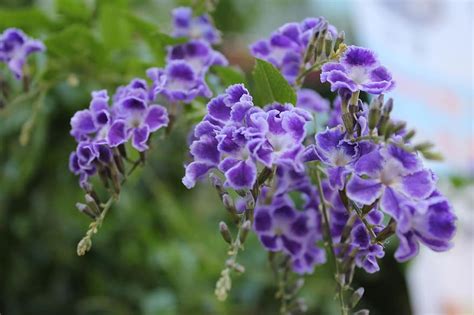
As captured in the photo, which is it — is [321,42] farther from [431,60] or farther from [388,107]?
[431,60]

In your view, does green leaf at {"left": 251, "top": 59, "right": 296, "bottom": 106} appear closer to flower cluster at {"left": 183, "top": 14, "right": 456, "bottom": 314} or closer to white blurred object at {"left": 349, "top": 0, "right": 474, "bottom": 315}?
flower cluster at {"left": 183, "top": 14, "right": 456, "bottom": 314}

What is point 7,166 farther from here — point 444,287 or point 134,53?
point 444,287

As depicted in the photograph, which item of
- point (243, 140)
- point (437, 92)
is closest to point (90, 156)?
point (243, 140)

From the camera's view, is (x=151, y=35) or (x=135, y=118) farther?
(x=151, y=35)

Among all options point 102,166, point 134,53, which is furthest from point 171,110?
point 134,53

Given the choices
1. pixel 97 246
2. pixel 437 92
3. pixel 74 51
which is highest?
pixel 74 51

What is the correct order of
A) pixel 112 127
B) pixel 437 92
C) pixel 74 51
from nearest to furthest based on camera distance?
pixel 112 127, pixel 74 51, pixel 437 92
